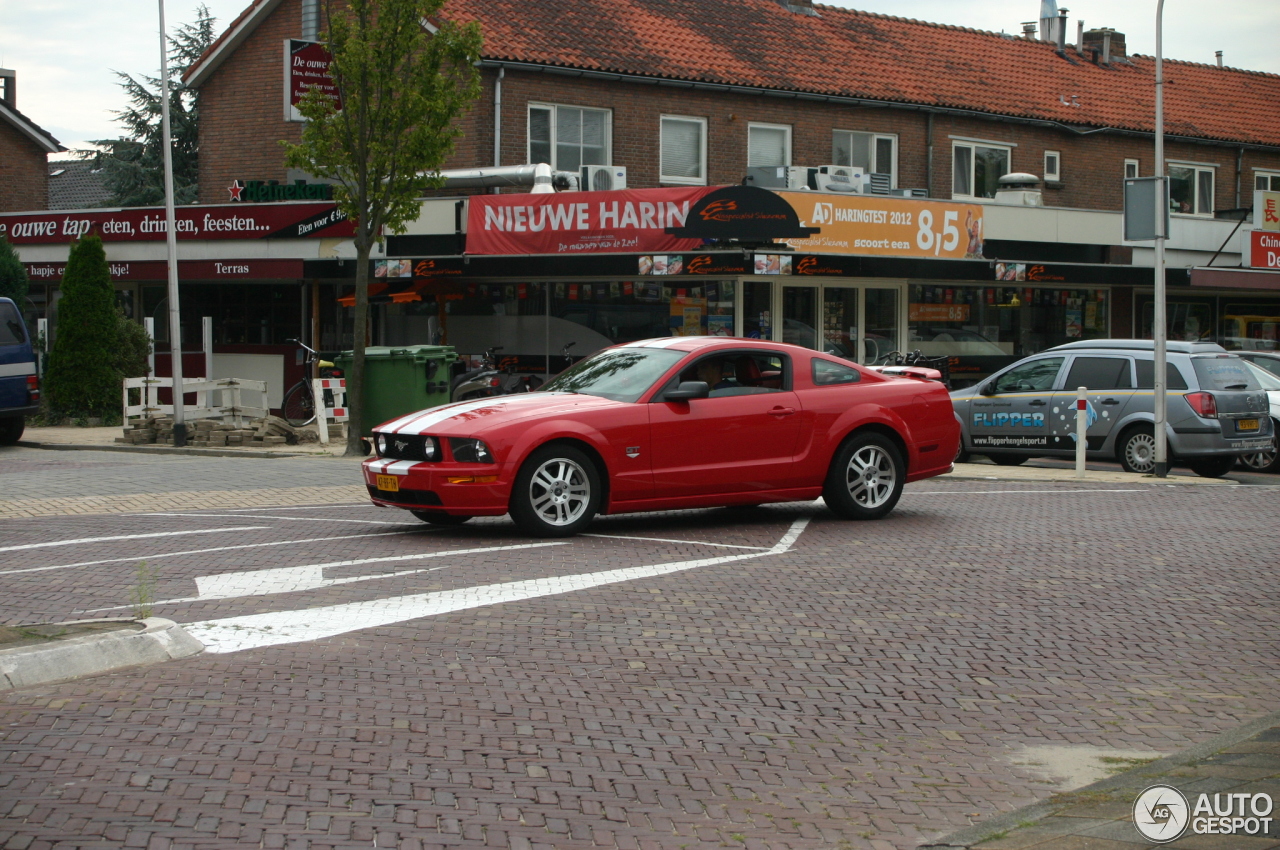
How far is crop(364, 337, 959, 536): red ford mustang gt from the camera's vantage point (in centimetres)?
1034

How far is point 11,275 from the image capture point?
1063 inches

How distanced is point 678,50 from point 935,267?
7.76m

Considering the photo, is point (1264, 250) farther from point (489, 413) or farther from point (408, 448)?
point (408, 448)

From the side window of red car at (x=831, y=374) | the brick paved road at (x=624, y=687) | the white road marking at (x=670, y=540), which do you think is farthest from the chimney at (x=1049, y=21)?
the white road marking at (x=670, y=540)

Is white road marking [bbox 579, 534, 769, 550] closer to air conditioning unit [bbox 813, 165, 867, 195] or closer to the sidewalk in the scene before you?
the sidewalk

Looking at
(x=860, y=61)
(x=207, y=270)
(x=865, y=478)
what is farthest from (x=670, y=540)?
(x=860, y=61)

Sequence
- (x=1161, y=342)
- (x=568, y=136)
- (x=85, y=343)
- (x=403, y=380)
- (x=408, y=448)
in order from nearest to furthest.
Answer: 1. (x=408, y=448)
2. (x=1161, y=342)
3. (x=403, y=380)
4. (x=85, y=343)
5. (x=568, y=136)

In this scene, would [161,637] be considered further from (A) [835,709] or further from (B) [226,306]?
(B) [226,306]

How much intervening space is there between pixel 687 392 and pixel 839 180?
51.1 ft

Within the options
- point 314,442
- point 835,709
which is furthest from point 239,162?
point 835,709

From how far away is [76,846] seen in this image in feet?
13.8

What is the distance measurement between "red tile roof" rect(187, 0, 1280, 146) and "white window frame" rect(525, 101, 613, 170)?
82cm

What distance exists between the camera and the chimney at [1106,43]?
37750 millimetres

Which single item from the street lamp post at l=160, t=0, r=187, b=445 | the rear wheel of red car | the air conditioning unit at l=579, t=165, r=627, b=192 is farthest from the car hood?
the air conditioning unit at l=579, t=165, r=627, b=192
